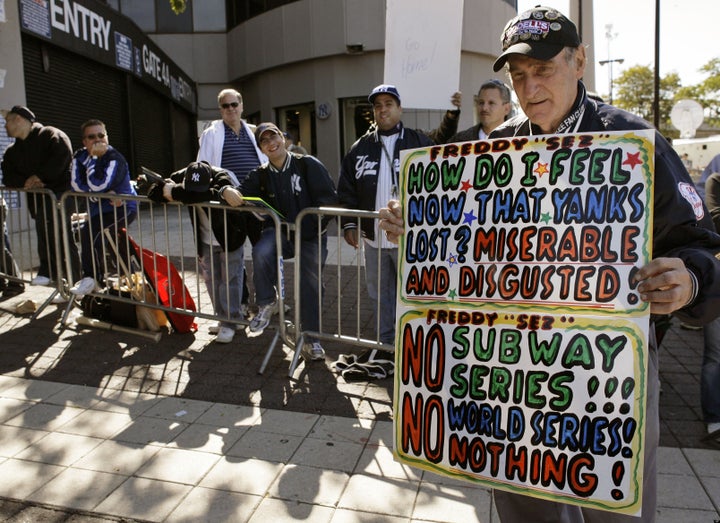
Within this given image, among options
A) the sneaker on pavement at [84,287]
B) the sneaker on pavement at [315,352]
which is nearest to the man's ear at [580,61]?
the sneaker on pavement at [315,352]

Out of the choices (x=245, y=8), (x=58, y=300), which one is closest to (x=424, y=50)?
(x=58, y=300)

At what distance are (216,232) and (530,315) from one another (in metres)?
4.16

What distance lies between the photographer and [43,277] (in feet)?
22.0

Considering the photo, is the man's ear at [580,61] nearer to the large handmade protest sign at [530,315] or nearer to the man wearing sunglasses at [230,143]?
the large handmade protest sign at [530,315]

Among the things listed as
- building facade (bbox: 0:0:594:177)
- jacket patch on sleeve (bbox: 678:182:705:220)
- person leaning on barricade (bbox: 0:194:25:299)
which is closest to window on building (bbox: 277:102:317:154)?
building facade (bbox: 0:0:594:177)

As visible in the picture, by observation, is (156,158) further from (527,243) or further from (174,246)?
(527,243)

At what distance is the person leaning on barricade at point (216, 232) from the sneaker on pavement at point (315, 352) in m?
0.70

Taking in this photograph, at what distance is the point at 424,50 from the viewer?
5125 mm

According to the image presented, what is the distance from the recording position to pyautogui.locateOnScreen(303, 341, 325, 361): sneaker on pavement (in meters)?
5.28

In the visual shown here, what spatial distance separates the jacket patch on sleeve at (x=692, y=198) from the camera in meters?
1.86

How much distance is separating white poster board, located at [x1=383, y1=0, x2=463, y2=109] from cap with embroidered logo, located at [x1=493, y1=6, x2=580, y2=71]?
3.23m

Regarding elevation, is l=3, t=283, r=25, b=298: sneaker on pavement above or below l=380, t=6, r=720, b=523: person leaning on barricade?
below

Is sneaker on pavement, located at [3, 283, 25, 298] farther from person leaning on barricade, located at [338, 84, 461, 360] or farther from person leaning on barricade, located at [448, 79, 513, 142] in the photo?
person leaning on barricade, located at [448, 79, 513, 142]

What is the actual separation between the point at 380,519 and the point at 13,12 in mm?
11521
